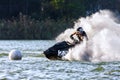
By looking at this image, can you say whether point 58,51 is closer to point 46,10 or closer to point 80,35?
point 80,35

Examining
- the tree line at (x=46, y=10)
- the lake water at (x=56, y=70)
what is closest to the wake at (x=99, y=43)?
the lake water at (x=56, y=70)

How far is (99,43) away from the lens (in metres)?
40.7

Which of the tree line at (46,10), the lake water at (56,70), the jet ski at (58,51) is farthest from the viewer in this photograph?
the tree line at (46,10)

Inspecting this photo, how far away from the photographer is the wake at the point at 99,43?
39.6m

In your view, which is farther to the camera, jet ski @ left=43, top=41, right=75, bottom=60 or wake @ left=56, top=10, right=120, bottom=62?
wake @ left=56, top=10, right=120, bottom=62

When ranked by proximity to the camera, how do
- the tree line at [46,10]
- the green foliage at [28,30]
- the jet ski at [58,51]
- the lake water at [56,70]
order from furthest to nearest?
the tree line at [46,10] → the green foliage at [28,30] → the jet ski at [58,51] → the lake water at [56,70]

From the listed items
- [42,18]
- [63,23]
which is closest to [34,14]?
[42,18]

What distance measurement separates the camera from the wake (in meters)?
39.6

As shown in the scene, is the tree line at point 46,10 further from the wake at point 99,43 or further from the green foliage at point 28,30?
the wake at point 99,43

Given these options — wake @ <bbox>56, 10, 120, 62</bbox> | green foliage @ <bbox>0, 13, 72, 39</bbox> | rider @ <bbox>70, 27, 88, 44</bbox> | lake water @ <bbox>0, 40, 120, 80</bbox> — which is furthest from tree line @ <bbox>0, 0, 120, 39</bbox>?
lake water @ <bbox>0, 40, 120, 80</bbox>

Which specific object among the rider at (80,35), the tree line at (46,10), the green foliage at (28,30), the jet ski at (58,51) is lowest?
the jet ski at (58,51)

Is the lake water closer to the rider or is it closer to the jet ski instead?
the jet ski

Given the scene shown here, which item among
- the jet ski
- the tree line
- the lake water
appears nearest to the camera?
the lake water

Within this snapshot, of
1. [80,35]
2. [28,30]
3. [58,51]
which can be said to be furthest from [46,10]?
[58,51]
